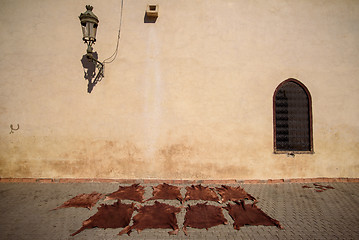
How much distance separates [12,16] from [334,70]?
10172mm

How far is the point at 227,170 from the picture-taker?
17.7 feet

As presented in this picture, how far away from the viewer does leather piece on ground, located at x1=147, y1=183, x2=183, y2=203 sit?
4234 mm

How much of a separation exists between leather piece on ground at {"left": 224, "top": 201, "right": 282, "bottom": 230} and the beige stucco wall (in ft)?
5.16

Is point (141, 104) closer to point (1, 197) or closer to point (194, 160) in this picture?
point (194, 160)

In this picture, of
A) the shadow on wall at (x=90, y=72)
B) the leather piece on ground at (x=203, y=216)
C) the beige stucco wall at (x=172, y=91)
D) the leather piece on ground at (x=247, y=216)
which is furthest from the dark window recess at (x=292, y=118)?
the shadow on wall at (x=90, y=72)

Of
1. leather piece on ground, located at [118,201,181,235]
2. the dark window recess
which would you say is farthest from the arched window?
leather piece on ground, located at [118,201,181,235]

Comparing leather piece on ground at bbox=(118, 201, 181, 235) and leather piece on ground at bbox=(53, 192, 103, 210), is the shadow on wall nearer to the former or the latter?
leather piece on ground at bbox=(53, 192, 103, 210)

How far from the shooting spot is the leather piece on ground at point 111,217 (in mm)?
3111

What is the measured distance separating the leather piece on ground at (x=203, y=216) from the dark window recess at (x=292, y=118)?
3141 millimetres

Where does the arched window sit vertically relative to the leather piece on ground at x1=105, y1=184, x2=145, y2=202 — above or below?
above

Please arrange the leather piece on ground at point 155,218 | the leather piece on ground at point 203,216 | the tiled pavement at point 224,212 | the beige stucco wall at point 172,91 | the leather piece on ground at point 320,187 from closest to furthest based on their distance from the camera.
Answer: the tiled pavement at point 224,212, the leather piece on ground at point 155,218, the leather piece on ground at point 203,216, the leather piece on ground at point 320,187, the beige stucco wall at point 172,91

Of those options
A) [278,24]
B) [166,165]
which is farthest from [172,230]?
[278,24]

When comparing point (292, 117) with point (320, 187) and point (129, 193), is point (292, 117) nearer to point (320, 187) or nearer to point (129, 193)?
point (320, 187)

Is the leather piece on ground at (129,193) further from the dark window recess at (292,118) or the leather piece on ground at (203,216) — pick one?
the dark window recess at (292,118)
